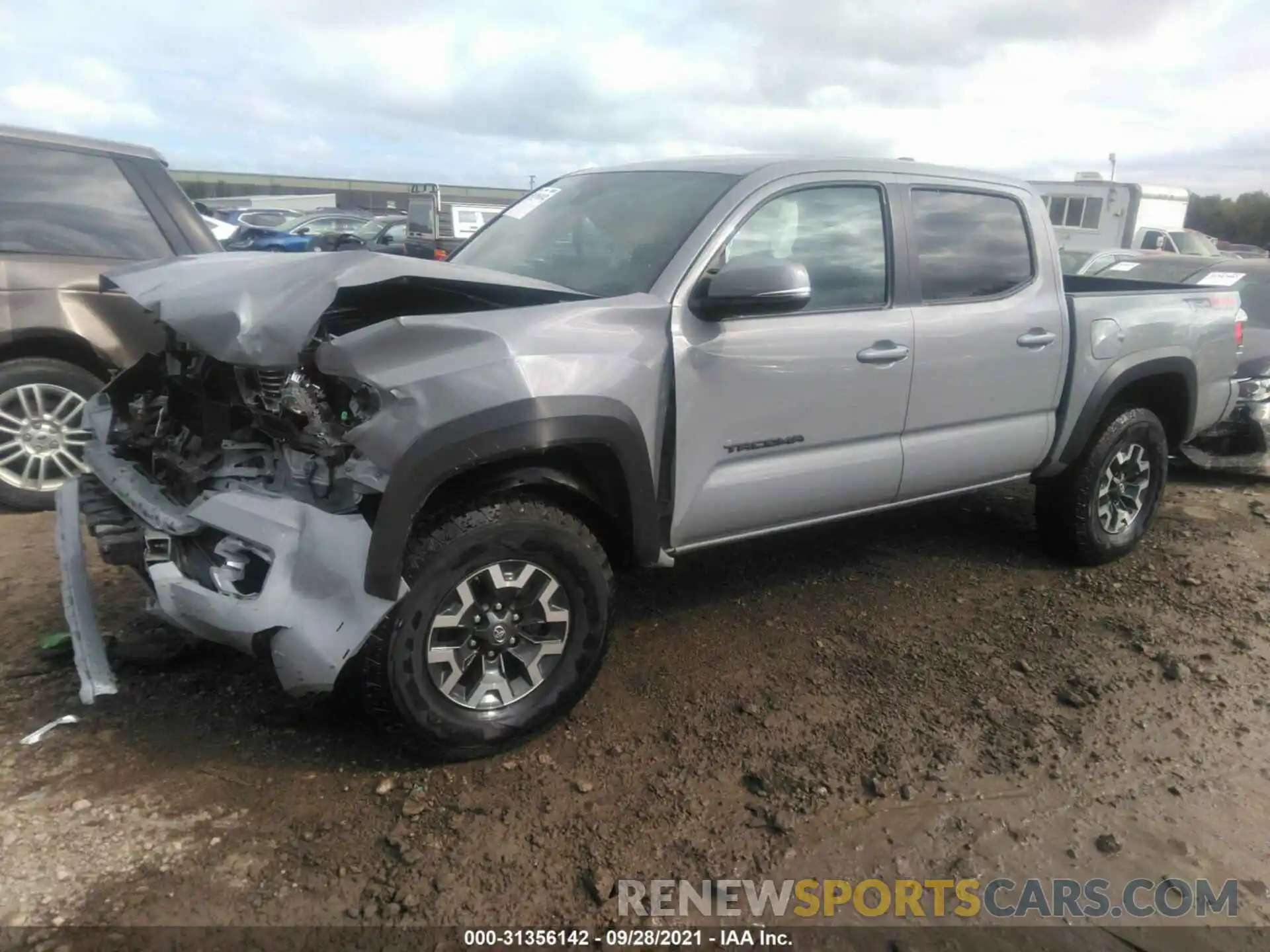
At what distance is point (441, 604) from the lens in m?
2.82

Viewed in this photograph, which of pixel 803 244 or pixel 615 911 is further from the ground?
pixel 803 244

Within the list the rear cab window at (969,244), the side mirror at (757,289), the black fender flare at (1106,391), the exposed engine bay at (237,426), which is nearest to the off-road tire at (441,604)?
the exposed engine bay at (237,426)

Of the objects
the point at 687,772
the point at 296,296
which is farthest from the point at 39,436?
the point at 687,772

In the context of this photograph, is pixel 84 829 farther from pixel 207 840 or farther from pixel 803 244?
pixel 803 244

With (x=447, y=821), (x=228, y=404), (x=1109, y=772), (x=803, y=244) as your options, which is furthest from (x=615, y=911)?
(x=803, y=244)

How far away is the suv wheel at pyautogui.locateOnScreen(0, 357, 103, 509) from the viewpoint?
192 inches

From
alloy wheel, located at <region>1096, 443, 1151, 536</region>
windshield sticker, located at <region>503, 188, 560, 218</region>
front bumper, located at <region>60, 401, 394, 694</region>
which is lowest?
alloy wheel, located at <region>1096, 443, 1151, 536</region>

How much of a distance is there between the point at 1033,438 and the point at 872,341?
4.00 ft

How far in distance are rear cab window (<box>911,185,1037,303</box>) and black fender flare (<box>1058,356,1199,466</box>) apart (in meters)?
0.66

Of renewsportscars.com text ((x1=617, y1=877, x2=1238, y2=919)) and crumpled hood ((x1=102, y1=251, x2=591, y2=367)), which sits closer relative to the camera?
renewsportscars.com text ((x1=617, y1=877, x2=1238, y2=919))

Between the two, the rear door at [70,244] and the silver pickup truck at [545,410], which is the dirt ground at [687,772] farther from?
the rear door at [70,244]

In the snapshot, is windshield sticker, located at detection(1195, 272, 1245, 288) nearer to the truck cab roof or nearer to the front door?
the truck cab roof

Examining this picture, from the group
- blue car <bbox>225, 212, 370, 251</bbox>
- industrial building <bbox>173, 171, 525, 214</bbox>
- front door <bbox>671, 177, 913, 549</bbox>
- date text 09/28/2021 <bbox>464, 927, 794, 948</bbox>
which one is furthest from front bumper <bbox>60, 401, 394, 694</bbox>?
industrial building <bbox>173, 171, 525, 214</bbox>

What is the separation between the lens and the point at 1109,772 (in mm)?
3170
